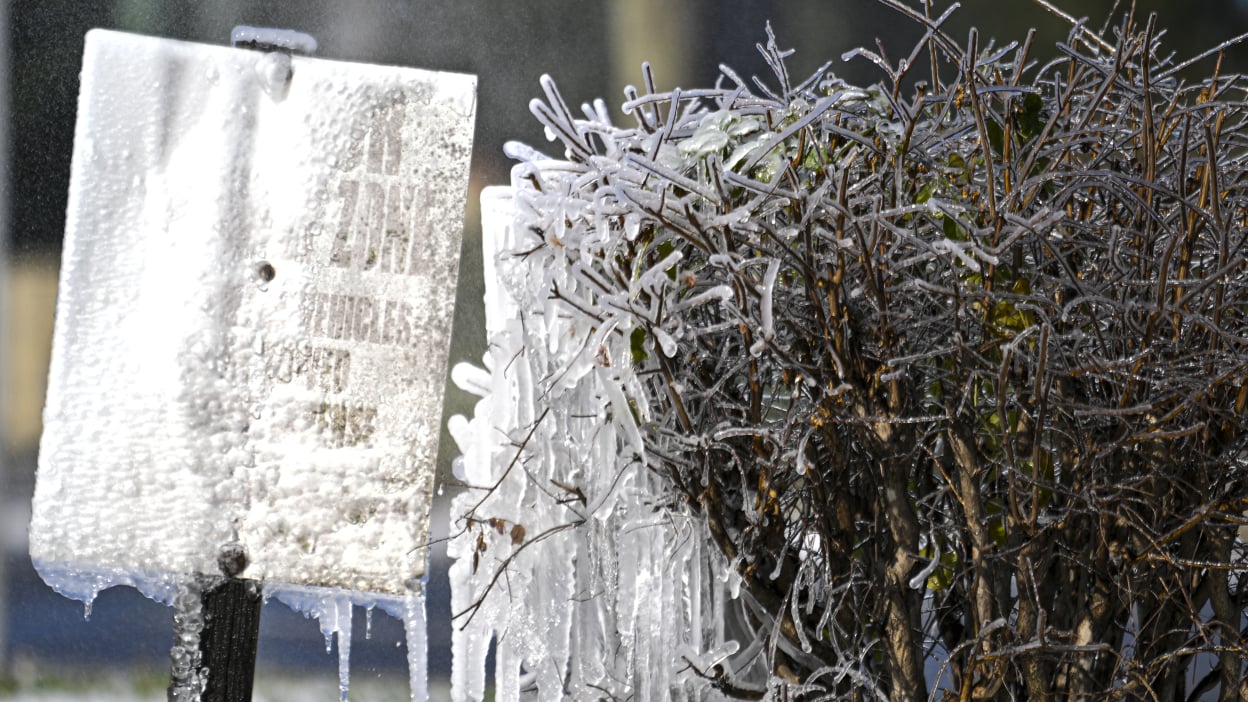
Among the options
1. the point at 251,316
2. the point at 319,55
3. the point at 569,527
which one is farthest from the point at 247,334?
the point at 319,55

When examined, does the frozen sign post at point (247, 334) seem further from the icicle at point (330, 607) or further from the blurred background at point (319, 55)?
the blurred background at point (319, 55)

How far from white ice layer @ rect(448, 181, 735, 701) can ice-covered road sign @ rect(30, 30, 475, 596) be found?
1.84ft

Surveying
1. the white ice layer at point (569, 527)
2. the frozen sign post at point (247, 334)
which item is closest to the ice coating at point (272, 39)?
the frozen sign post at point (247, 334)

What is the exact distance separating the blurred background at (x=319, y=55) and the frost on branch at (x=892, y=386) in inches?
62.6

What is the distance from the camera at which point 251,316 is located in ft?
5.82

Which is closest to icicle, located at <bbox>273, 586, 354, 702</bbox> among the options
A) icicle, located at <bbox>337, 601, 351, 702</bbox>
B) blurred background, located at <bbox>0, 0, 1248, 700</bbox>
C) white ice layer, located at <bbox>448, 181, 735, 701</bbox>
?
icicle, located at <bbox>337, 601, 351, 702</bbox>

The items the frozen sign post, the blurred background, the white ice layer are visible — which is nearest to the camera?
the white ice layer

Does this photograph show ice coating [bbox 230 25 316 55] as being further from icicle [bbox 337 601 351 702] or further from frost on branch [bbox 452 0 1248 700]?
icicle [bbox 337 601 351 702]

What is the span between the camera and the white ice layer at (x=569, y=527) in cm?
108

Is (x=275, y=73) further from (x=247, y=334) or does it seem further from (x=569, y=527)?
(x=569, y=527)

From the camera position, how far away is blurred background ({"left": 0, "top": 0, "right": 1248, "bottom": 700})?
262 centimetres

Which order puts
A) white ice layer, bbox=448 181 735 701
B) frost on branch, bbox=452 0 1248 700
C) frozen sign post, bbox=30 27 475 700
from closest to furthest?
1. frost on branch, bbox=452 0 1248 700
2. white ice layer, bbox=448 181 735 701
3. frozen sign post, bbox=30 27 475 700

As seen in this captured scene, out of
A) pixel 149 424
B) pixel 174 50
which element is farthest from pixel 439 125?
pixel 149 424

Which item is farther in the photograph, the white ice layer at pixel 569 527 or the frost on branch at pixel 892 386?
the white ice layer at pixel 569 527
